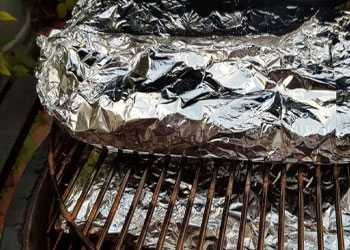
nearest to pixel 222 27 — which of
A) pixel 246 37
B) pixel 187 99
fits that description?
pixel 246 37

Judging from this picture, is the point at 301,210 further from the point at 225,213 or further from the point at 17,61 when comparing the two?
the point at 17,61

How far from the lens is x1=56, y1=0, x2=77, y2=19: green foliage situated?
2193 millimetres

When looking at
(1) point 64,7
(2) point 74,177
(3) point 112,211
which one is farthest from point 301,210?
(1) point 64,7

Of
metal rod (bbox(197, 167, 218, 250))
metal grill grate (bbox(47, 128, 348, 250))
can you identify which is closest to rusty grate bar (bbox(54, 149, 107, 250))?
metal grill grate (bbox(47, 128, 348, 250))

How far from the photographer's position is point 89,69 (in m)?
0.99

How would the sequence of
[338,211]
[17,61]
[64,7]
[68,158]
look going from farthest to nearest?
[64,7] → [17,61] → [68,158] → [338,211]

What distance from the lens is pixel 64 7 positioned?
2232 mm

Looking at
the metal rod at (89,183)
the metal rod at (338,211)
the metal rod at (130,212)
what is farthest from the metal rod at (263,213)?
the metal rod at (89,183)

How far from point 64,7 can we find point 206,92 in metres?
1.50

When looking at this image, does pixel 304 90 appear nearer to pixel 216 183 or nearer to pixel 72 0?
pixel 216 183

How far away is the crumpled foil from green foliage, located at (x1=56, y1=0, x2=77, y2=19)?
1.34 metres

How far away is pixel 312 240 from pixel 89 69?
0.58m

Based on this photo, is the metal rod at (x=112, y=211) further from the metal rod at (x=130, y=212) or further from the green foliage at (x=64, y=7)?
the green foliage at (x=64, y=7)

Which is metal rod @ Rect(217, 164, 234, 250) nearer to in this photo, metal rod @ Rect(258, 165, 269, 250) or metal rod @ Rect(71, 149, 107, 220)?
metal rod @ Rect(258, 165, 269, 250)
